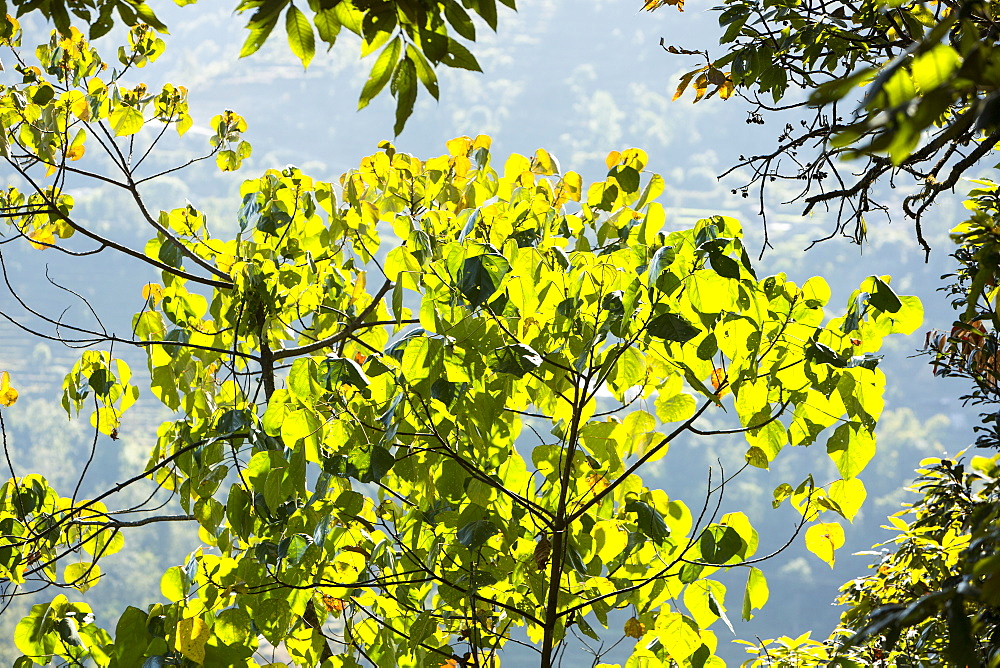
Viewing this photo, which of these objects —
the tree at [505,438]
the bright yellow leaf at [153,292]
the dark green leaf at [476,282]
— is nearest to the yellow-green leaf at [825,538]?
the tree at [505,438]

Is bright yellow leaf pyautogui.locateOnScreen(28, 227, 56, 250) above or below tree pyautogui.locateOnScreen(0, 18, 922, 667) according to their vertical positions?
above

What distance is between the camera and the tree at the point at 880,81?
0.39 metres

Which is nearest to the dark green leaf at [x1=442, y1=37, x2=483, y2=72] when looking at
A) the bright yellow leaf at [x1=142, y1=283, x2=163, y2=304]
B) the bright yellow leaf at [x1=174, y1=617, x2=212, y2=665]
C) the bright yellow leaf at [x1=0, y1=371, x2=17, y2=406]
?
the bright yellow leaf at [x1=174, y1=617, x2=212, y2=665]

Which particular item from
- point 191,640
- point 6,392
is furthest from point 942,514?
point 6,392

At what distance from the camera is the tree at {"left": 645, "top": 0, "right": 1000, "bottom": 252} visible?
0.39 metres

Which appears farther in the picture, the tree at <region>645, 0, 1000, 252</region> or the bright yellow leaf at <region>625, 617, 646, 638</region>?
the bright yellow leaf at <region>625, 617, 646, 638</region>

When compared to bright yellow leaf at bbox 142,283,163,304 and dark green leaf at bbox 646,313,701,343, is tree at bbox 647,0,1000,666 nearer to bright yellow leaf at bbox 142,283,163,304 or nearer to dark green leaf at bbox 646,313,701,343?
dark green leaf at bbox 646,313,701,343

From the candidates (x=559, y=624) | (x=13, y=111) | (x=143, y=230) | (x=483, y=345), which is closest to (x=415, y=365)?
(x=483, y=345)

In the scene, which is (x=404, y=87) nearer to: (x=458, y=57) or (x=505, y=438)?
(x=458, y=57)

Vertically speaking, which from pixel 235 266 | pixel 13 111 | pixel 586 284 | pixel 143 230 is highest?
pixel 143 230

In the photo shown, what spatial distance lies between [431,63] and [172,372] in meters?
1.02

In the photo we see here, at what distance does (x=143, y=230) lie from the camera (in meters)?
28.1

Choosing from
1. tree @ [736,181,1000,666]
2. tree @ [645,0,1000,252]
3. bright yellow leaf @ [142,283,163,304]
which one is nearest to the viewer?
tree @ [645,0,1000,252]

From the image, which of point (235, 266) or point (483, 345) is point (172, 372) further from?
point (483, 345)
